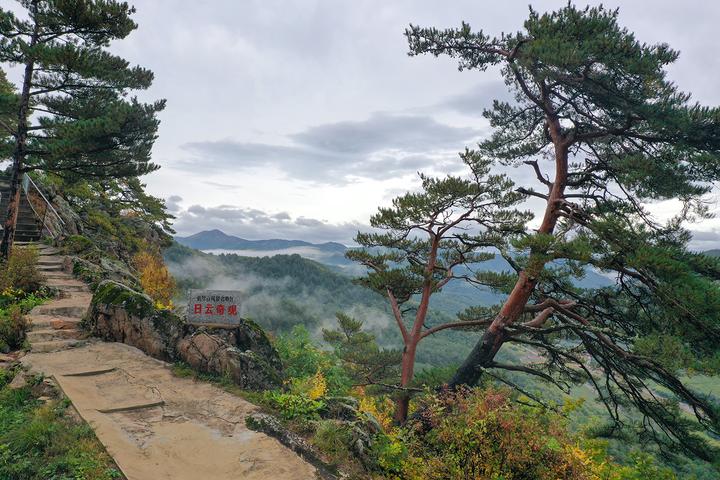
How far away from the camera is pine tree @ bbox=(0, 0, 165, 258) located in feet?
34.9

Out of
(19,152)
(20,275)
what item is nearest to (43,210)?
(19,152)

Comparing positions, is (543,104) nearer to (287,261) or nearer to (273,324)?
(273,324)

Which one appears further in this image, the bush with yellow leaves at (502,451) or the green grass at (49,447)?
the bush with yellow leaves at (502,451)

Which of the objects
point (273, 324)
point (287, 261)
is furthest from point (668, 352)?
point (287, 261)

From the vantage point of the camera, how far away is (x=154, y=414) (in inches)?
229

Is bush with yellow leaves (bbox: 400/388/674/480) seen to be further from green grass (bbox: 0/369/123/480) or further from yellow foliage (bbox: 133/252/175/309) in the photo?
yellow foliage (bbox: 133/252/175/309)

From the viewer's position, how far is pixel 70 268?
13805 millimetres

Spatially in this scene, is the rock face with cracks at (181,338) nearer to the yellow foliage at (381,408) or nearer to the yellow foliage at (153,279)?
the yellow foliage at (381,408)

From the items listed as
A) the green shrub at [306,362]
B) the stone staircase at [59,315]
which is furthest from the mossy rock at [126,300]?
the green shrub at [306,362]

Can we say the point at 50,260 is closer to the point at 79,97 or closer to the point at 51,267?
the point at 51,267

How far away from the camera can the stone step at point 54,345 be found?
7.63m

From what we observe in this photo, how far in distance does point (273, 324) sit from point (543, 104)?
87.4 metres

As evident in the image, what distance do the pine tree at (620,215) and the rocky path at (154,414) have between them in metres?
6.96

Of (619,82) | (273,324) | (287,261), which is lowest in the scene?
(273,324)
